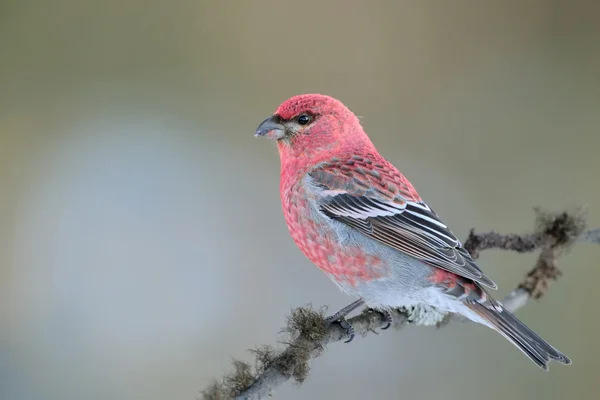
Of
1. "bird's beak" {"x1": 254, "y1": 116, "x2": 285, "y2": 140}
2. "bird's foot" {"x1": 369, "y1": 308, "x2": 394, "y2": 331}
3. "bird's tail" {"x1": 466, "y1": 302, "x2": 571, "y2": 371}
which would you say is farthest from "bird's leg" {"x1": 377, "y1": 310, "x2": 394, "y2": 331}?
"bird's beak" {"x1": 254, "y1": 116, "x2": 285, "y2": 140}

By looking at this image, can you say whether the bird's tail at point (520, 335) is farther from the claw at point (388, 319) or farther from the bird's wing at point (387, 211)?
the claw at point (388, 319)

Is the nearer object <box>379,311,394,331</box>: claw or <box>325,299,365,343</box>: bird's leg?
<box>325,299,365,343</box>: bird's leg

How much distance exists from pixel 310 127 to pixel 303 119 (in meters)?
0.04

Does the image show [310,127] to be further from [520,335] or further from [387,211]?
[520,335]

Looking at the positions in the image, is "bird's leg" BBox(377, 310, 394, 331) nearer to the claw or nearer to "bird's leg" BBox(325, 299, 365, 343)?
the claw

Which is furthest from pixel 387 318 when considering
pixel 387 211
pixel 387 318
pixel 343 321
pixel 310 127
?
pixel 310 127

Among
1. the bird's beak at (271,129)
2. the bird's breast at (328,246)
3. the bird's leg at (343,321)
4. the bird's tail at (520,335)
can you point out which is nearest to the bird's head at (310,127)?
the bird's beak at (271,129)

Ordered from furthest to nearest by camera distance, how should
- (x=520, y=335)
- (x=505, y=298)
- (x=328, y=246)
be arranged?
(x=505, y=298) → (x=328, y=246) → (x=520, y=335)

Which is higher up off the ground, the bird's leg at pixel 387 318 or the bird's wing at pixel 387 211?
the bird's wing at pixel 387 211

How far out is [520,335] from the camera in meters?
1.95

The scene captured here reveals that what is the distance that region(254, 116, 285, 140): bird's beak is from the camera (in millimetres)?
2246

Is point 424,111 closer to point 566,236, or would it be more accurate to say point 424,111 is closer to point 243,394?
point 566,236

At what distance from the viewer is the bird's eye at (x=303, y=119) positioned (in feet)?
7.69

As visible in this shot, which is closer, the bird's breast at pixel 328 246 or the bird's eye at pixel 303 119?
the bird's breast at pixel 328 246
